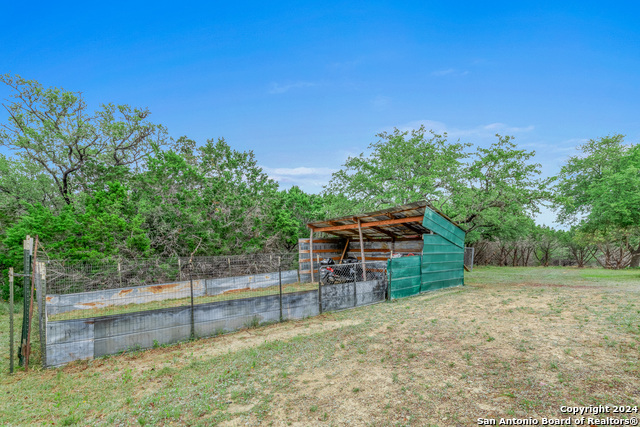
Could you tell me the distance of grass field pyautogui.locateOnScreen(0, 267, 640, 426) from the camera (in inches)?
123

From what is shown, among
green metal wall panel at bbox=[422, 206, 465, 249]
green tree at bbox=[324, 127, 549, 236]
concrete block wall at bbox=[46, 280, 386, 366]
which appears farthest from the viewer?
green tree at bbox=[324, 127, 549, 236]

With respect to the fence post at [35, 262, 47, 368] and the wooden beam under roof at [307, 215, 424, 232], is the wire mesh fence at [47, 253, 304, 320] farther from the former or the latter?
the wooden beam under roof at [307, 215, 424, 232]

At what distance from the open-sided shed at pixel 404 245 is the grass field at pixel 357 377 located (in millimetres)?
3369

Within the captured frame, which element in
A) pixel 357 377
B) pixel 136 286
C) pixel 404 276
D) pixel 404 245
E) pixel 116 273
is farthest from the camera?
pixel 404 245

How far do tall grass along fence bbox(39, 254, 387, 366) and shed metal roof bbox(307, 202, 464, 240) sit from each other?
1880 millimetres

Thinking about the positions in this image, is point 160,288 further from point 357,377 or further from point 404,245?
point 404,245

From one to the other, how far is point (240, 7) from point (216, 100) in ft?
16.3

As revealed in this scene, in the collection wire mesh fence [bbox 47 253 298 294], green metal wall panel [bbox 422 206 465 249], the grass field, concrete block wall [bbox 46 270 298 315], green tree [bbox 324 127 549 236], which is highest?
green tree [bbox 324 127 549 236]

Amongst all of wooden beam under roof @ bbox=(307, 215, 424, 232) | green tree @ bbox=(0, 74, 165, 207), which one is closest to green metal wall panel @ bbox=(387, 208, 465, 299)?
wooden beam under roof @ bbox=(307, 215, 424, 232)

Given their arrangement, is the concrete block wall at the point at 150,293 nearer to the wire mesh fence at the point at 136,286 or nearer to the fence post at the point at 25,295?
the wire mesh fence at the point at 136,286

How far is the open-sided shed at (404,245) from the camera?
9875 mm

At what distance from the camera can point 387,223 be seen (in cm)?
1086

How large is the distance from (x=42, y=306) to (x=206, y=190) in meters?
8.71

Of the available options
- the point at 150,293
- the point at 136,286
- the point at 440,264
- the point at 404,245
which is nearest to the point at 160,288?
the point at 150,293
